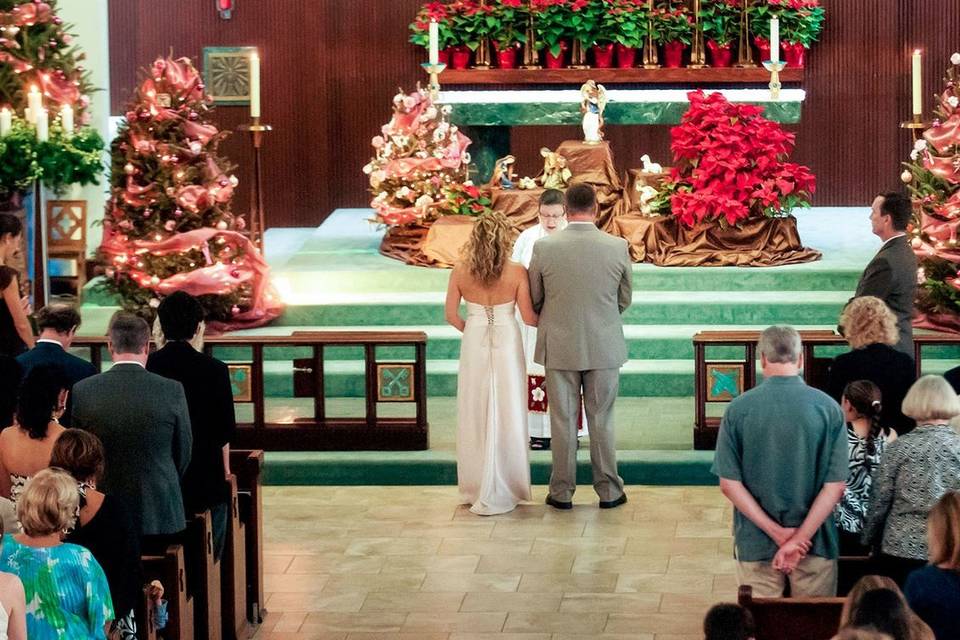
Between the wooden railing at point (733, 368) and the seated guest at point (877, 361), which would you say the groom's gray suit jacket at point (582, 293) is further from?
the seated guest at point (877, 361)

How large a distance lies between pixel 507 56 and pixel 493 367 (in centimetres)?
607

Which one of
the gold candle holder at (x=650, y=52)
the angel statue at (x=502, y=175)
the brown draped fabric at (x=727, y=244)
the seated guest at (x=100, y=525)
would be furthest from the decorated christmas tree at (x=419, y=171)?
the seated guest at (x=100, y=525)

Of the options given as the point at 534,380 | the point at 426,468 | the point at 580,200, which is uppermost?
the point at 580,200

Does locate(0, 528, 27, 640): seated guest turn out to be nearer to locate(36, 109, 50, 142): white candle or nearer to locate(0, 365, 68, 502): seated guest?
locate(0, 365, 68, 502): seated guest

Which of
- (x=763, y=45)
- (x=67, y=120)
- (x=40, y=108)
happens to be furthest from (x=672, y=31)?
(x=40, y=108)

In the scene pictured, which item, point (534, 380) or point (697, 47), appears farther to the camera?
point (697, 47)

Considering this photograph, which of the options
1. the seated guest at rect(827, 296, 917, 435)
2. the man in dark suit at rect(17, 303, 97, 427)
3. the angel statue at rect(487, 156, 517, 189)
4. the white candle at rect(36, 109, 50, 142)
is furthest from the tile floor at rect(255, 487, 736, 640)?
the angel statue at rect(487, 156, 517, 189)

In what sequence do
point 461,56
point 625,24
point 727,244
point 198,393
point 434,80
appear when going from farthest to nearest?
1. point 461,56
2. point 625,24
3. point 434,80
4. point 727,244
5. point 198,393

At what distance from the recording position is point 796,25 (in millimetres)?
15203

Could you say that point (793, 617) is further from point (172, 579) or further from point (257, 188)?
point (257, 188)

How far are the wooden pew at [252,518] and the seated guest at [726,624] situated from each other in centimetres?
358

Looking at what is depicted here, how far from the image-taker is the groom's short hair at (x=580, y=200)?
891cm

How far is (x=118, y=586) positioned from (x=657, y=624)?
8.89 ft

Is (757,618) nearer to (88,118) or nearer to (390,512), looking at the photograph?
(390,512)
